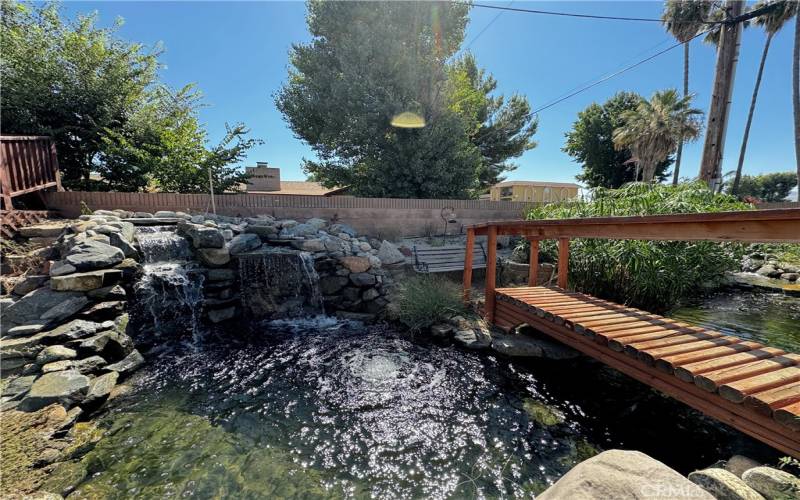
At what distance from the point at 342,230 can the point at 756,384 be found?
6.06 meters

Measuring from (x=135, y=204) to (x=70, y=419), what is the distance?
507 centimetres

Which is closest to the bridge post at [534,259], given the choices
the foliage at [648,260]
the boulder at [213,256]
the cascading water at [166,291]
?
the foliage at [648,260]

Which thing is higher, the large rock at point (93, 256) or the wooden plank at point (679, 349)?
the large rock at point (93, 256)

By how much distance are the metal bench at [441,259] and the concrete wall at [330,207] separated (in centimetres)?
132

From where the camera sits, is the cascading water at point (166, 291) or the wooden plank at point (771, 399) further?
the cascading water at point (166, 291)

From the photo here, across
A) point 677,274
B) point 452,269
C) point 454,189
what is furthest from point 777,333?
point 454,189

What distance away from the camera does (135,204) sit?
613 cm

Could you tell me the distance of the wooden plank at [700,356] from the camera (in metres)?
2.24

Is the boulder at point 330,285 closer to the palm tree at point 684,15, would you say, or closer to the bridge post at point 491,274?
the bridge post at point 491,274

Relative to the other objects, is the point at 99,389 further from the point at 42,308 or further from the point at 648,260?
the point at 648,260

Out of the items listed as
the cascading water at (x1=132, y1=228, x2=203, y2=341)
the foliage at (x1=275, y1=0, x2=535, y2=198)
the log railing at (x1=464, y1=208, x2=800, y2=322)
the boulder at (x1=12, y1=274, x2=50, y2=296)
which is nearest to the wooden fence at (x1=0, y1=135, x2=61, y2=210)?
the boulder at (x1=12, y1=274, x2=50, y2=296)

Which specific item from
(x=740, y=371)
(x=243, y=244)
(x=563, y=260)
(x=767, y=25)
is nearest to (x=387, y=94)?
(x=243, y=244)

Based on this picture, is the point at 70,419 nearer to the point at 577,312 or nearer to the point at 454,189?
the point at 577,312

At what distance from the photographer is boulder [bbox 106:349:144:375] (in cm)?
320
